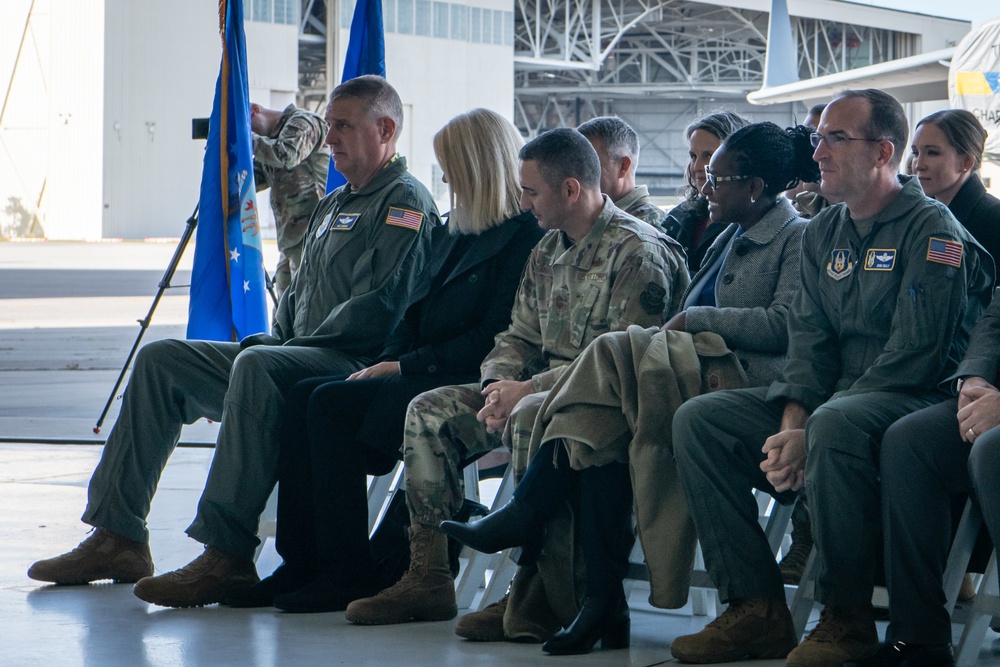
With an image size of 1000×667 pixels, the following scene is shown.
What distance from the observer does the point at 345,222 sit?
4172 millimetres

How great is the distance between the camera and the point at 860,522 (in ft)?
9.28

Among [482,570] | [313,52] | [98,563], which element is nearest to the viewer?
[482,570]

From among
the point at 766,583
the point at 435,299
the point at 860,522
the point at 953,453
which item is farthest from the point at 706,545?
the point at 435,299

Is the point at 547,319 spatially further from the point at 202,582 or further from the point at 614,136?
the point at 202,582

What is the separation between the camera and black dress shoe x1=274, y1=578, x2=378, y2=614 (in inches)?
141

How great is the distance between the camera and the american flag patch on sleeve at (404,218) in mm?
4078

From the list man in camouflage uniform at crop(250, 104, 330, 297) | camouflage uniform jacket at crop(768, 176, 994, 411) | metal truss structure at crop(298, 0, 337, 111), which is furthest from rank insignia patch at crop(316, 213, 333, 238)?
metal truss structure at crop(298, 0, 337, 111)

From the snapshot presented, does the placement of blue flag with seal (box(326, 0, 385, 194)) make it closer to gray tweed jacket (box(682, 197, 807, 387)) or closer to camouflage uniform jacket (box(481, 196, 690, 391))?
camouflage uniform jacket (box(481, 196, 690, 391))

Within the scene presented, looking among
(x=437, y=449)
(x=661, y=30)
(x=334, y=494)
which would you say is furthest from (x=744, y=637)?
(x=661, y=30)

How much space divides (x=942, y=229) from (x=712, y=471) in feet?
2.70

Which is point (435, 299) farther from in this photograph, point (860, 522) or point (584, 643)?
point (860, 522)

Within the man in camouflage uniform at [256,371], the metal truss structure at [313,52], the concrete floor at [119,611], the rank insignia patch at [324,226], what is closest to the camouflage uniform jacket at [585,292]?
the man in camouflage uniform at [256,371]

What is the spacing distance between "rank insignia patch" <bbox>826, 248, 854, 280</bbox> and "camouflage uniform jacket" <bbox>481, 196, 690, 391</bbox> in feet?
1.53

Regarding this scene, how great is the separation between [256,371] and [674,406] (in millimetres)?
1384
